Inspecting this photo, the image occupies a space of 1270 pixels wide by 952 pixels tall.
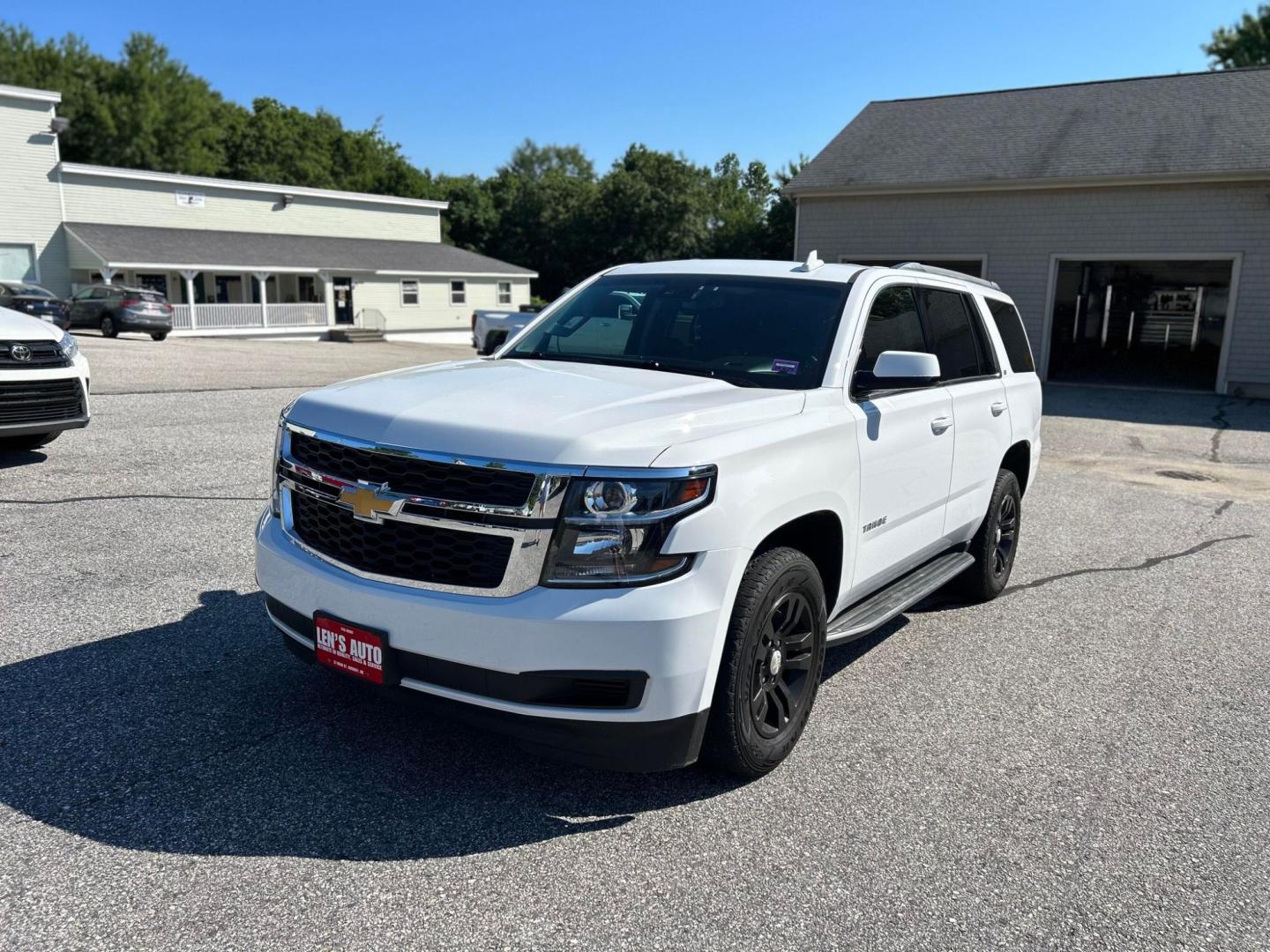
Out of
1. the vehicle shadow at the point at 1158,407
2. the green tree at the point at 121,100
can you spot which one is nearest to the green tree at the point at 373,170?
the green tree at the point at 121,100

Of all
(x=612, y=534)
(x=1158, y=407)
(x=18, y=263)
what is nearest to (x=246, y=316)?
(x=18, y=263)

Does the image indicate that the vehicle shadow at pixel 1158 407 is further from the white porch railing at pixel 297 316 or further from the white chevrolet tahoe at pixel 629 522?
the white porch railing at pixel 297 316

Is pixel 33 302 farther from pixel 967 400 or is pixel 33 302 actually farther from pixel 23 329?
pixel 967 400

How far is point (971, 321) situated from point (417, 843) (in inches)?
165

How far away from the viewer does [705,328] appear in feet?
14.8

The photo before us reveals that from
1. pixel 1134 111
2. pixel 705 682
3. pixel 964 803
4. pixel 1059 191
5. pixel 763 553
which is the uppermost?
pixel 1134 111

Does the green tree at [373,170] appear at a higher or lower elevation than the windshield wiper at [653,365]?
higher

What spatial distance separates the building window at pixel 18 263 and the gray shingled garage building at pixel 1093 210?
89.8ft

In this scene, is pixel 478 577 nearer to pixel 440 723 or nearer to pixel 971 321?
pixel 440 723

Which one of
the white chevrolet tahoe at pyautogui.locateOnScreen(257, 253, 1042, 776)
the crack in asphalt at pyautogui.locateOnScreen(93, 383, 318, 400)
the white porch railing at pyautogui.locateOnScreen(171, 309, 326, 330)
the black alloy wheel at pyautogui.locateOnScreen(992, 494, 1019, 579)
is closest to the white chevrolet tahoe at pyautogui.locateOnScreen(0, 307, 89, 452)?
the crack in asphalt at pyautogui.locateOnScreen(93, 383, 318, 400)

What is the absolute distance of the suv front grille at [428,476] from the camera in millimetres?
3018

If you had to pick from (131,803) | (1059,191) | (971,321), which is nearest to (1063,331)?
(1059,191)

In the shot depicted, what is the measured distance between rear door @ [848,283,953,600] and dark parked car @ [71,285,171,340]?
2929 cm

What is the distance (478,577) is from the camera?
10.0 ft
